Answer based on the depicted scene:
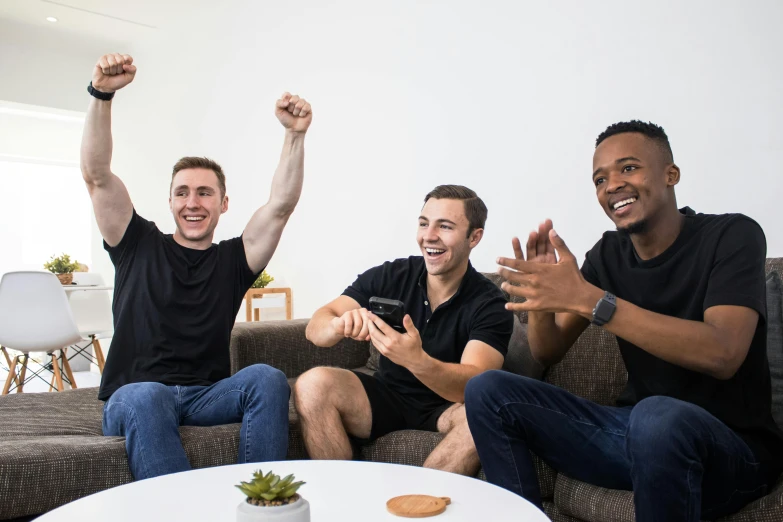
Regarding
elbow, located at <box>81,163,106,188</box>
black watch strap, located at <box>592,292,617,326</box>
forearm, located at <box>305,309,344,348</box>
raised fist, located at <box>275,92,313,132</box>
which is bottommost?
forearm, located at <box>305,309,344,348</box>

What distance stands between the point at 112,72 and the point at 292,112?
1.79ft

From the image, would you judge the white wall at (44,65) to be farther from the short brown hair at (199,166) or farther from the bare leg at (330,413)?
the bare leg at (330,413)

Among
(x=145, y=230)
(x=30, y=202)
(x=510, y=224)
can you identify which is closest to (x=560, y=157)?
(x=510, y=224)

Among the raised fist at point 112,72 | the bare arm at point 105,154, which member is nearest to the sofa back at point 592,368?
the bare arm at point 105,154

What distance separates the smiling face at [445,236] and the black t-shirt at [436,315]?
0.08 metres

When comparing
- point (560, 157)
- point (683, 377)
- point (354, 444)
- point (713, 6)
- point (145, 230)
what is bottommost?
point (354, 444)

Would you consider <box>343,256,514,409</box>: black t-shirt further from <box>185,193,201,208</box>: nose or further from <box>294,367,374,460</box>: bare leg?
<box>185,193,201,208</box>: nose

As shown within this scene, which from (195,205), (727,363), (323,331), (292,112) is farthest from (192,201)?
(727,363)

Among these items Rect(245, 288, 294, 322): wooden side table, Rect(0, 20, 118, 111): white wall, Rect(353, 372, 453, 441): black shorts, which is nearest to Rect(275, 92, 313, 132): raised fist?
Rect(353, 372, 453, 441): black shorts

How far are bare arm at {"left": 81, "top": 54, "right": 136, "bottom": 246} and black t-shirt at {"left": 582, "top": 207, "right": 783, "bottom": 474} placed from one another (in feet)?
4.61

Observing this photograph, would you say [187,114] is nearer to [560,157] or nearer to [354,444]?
[560,157]

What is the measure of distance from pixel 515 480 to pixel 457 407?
40 cm

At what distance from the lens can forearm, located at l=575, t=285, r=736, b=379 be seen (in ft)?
4.41

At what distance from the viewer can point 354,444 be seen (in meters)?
1.98
